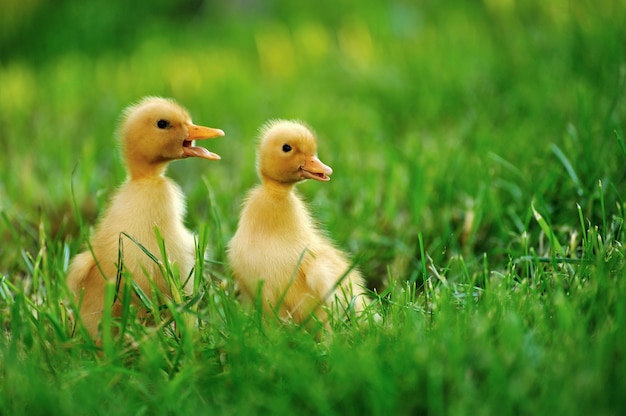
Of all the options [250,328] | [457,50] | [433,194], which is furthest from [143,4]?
[250,328]

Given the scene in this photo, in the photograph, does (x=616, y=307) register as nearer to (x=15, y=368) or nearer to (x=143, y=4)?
(x=15, y=368)

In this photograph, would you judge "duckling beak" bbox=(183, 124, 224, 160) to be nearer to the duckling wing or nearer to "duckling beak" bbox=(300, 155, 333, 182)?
"duckling beak" bbox=(300, 155, 333, 182)

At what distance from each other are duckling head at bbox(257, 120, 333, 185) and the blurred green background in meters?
0.38

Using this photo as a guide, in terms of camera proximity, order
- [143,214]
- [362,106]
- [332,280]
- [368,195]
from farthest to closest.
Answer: [362,106], [368,195], [143,214], [332,280]

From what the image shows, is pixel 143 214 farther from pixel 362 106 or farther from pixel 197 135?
pixel 362 106

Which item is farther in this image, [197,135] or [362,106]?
[362,106]

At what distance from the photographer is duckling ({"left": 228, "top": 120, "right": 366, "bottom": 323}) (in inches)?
95.2

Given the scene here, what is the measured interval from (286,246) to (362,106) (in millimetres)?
2617

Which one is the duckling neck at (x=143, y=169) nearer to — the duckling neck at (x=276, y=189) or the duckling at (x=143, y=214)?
the duckling at (x=143, y=214)

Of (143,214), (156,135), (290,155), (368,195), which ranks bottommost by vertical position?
(368,195)

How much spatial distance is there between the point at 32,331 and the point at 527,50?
3.67 metres

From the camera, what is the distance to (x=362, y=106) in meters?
4.95

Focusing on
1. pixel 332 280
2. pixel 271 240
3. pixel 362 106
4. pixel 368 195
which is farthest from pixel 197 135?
pixel 362 106

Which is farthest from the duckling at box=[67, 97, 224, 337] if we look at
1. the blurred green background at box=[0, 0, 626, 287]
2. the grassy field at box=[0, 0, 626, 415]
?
the blurred green background at box=[0, 0, 626, 287]
